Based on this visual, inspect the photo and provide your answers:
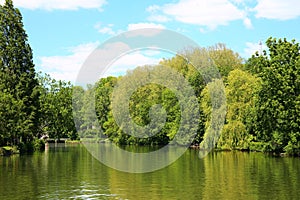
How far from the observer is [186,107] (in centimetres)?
6309

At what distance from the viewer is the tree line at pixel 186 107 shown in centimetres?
4209

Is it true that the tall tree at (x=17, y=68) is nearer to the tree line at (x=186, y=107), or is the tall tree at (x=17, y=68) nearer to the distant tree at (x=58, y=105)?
the tree line at (x=186, y=107)

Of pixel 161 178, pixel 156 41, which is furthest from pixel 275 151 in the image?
pixel 161 178

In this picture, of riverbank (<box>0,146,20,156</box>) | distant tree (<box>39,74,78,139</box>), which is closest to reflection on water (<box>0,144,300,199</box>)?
riverbank (<box>0,146,20,156</box>)

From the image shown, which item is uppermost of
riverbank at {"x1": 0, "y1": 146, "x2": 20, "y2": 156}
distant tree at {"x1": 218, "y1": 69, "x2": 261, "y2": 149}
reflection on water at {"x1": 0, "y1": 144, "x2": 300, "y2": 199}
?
distant tree at {"x1": 218, "y1": 69, "x2": 261, "y2": 149}

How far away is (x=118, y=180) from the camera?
24.8 meters

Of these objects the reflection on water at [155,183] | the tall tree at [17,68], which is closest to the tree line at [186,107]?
the tall tree at [17,68]

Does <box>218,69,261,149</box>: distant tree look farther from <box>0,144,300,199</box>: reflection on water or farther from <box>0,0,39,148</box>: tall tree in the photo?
<box>0,0,39,148</box>: tall tree

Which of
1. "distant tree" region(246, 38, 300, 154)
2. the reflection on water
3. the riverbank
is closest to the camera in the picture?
the reflection on water

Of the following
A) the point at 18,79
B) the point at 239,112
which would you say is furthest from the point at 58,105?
the point at 239,112

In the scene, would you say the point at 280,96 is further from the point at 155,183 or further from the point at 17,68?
the point at 17,68

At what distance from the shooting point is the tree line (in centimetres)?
4209

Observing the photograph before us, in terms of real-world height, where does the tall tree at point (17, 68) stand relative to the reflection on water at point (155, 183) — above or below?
above

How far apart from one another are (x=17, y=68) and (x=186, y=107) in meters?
23.2
